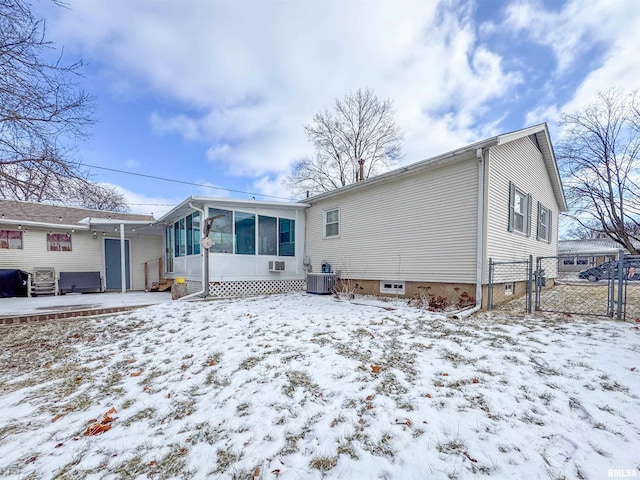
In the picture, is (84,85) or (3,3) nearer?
(3,3)

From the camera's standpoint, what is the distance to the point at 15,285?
31.9 feet

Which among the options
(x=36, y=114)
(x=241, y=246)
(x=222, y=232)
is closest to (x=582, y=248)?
(x=241, y=246)

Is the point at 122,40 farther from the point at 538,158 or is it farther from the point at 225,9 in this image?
the point at 538,158

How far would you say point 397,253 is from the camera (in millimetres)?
8070

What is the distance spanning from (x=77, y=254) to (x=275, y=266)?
8216 millimetres

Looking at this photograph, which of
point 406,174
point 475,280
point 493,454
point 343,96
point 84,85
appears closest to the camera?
point 493,454

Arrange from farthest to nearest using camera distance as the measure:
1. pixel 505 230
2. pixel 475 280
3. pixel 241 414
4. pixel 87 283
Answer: pixel 87 283 → pixel 505 230 → pixel 475 280 → pixel 241 414

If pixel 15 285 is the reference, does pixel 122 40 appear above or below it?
above

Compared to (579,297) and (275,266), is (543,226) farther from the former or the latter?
(275,266)

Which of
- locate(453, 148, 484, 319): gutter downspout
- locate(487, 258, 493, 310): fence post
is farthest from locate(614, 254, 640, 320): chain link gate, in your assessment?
locate(453, 148, 484, 319): gutter downspout

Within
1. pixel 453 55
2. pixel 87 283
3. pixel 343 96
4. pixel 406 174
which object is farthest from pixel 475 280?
pixel 343 96

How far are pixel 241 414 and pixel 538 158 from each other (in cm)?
1149

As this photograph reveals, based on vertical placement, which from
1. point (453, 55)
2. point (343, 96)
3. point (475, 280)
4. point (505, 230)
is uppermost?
point (343, 96)

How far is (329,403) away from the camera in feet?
8.64
